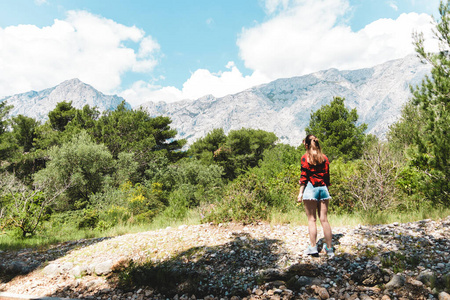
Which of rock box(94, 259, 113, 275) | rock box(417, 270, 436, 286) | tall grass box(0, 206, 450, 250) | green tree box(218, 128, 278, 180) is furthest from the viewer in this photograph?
green tree box(218, 128, 278, 180)

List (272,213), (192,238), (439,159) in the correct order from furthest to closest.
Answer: (272,213) → (192,238) → (439,159)

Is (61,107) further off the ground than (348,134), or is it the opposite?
(61,107)

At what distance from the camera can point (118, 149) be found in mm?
21688

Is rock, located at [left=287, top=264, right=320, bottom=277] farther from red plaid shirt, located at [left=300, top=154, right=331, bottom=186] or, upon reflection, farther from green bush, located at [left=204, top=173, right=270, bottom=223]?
green bush, located at [left=204, top=173, right=270, bottom=223]

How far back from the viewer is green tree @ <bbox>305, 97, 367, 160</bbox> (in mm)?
27188

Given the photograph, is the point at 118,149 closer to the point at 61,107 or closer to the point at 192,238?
the point at 61,107

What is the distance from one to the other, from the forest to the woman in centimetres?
204

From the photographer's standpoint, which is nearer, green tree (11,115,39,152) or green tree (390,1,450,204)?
green tree (390,1,450,204)

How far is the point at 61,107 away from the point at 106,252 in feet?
93.9

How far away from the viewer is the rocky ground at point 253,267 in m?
2.76

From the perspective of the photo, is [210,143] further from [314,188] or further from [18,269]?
[314,188]

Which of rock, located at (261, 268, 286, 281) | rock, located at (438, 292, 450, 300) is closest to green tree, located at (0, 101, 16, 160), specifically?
rock, located at (261, 268, 286, 281)

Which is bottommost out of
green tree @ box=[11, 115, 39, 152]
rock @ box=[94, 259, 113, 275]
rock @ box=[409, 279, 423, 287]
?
rock @ box=[94, 259, 113, 275]

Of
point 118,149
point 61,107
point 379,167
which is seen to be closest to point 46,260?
point 379,167
